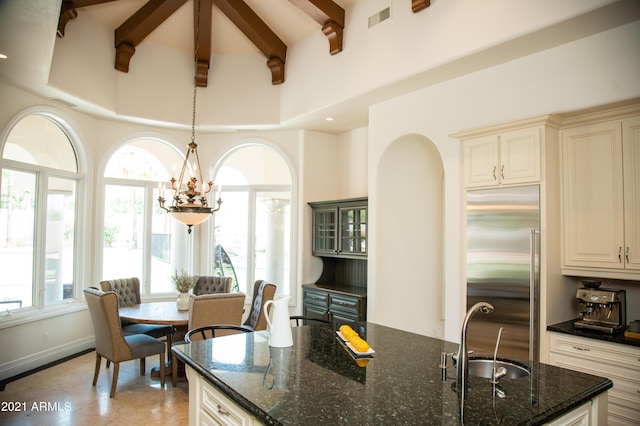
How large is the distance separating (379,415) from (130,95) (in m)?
5.53

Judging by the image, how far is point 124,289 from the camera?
16.6 ft

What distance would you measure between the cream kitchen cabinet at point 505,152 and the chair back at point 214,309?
243 centimetres

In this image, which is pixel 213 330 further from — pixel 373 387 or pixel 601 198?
pixel 601 198

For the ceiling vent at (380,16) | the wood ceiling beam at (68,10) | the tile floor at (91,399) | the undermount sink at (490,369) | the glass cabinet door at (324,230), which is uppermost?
the wood ceiling beam at (68,10)

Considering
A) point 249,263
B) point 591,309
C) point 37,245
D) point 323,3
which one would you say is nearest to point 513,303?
point 591,309

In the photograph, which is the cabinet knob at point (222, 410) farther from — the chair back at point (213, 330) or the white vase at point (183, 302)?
the white vase at point (183, 302)

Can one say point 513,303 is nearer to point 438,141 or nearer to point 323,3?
point 438,141

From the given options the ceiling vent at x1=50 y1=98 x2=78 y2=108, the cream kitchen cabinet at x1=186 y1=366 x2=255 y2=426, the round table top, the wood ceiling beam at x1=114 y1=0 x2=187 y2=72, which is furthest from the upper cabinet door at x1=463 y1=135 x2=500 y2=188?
the ceiling vent at x1=50 y1=98 x2=78 y2=108

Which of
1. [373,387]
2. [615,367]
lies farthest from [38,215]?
[615,367]

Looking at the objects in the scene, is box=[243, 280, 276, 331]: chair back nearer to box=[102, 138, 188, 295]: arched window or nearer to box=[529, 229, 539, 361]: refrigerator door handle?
box=[102, 138, 188, 295]: arched window

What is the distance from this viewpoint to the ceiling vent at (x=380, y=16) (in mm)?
4271

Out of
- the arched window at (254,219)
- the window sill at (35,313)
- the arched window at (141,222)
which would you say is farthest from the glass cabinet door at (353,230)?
the window sill at (35,313)

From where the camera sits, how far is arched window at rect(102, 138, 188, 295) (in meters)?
6.12

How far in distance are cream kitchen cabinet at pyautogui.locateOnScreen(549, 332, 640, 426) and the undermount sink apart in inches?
49.9
